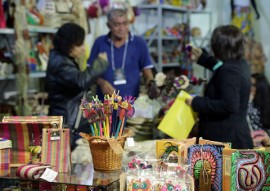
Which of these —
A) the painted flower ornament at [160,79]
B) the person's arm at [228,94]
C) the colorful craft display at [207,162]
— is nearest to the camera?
the colorful craft display at [207,162]

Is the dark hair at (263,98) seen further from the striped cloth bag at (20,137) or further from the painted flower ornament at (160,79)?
the striped cloth bag at (20,137)

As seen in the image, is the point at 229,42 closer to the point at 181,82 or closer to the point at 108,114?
the point at 181,82

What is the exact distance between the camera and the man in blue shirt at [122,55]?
3719 mm

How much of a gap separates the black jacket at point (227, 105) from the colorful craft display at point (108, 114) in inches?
38.0

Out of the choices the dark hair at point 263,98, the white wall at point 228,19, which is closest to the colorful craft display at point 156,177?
the dark hair at point 263,98

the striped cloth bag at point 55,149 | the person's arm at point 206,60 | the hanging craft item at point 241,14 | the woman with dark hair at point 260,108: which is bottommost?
the woman with dark hair at point 260,108

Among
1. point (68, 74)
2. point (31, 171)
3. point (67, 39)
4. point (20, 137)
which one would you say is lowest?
point (31, 171)

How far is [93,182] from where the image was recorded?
5.78 feet

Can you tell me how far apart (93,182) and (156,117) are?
1672 mm

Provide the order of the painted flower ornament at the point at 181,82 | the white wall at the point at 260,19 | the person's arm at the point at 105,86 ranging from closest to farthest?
the painted flower ornament at the point at 181,82
the person's arm at the point at 105,86
the white wall at the point at 260,19

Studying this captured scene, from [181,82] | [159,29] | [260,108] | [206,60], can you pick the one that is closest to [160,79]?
[181,82]

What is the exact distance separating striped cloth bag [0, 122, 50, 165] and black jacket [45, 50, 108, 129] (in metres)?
1.18

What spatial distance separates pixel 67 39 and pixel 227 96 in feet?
3.96

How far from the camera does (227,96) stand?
8.86 feet
